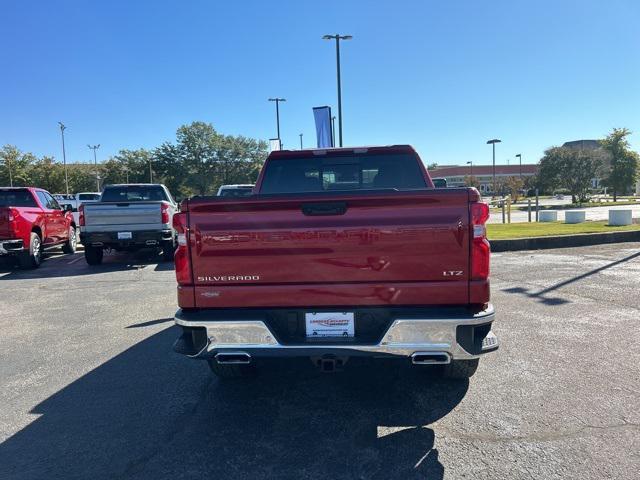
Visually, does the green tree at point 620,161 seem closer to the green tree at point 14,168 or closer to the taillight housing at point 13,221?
the taillight housing at point 13,221

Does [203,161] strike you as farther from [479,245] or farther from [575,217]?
[479,245]

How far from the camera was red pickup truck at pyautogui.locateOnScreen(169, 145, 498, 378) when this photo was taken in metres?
3.02

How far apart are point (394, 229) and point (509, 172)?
108m

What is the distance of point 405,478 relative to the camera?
2.68 metres

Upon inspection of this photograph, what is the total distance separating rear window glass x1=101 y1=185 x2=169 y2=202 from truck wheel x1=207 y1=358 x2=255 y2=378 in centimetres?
923

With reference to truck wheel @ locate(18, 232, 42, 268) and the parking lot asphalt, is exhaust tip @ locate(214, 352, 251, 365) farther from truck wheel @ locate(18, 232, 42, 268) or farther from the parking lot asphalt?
truck wheel @ locate(18, 232, 42, 268)

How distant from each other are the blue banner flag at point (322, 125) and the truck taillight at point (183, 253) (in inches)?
764

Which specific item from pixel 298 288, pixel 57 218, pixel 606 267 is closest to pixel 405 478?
pixel 298 288

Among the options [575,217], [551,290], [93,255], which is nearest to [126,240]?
[93,255]

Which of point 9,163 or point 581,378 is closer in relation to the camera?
point 581,378

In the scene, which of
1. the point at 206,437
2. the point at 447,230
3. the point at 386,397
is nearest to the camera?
the point at 447,230

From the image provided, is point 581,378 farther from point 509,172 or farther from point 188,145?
point 509,172

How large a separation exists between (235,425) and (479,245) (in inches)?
83.7

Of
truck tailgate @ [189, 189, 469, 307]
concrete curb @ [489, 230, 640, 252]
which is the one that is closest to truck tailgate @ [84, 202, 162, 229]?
truck tailgate @ [189, 189, 469, 307]
